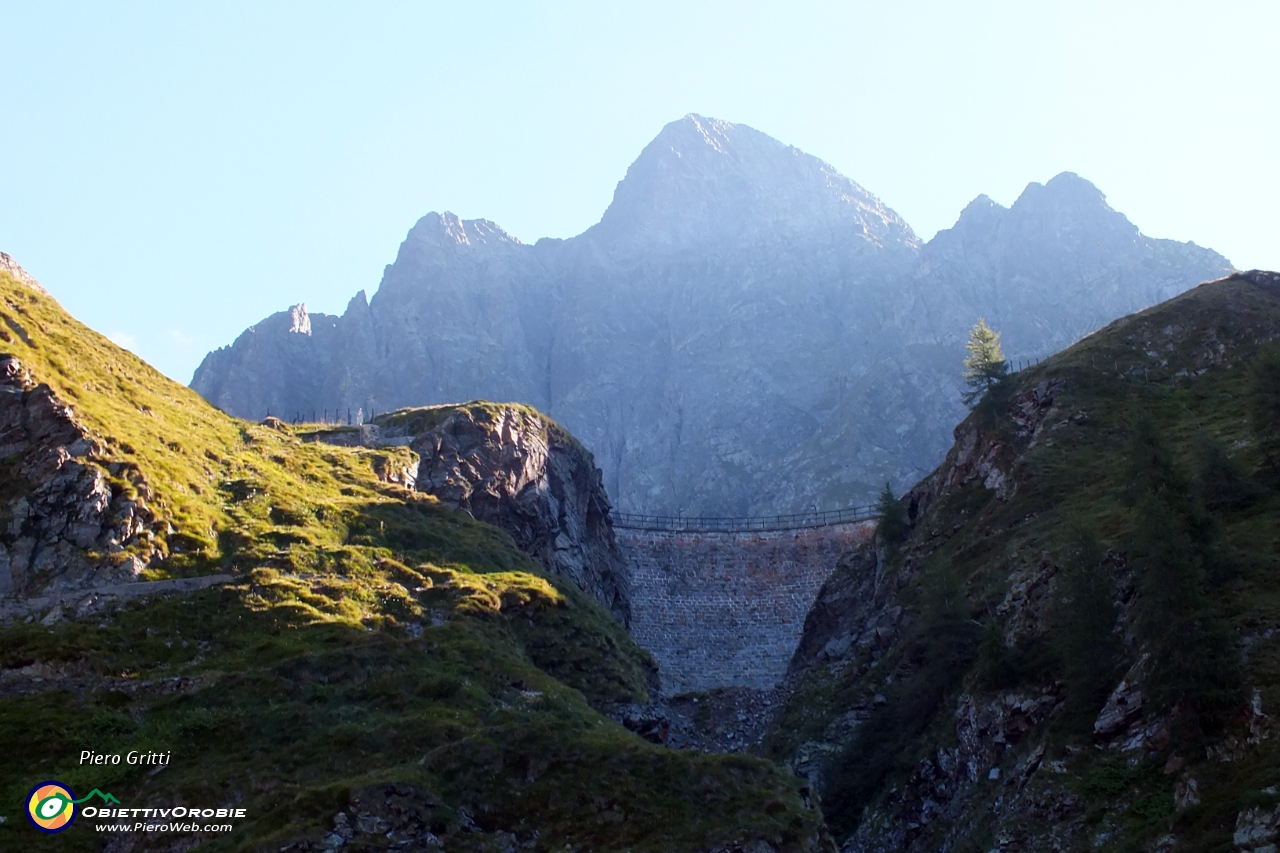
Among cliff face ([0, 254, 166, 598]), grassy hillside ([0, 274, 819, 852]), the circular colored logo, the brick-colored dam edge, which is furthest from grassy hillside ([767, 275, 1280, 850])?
cliff face ([0, 254, 166, 598])

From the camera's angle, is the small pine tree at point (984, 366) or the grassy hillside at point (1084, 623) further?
the small pine tree at point (984, 366)

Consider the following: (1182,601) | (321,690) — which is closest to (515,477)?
(321,690)

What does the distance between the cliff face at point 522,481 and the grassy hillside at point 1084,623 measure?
19751 mm

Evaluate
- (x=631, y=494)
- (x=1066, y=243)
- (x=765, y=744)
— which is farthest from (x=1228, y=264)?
(x=765, y=744)

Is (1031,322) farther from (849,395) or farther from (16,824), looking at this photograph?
(16,824)

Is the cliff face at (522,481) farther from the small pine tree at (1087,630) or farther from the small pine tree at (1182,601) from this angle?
the small pine tree at (1182,601)

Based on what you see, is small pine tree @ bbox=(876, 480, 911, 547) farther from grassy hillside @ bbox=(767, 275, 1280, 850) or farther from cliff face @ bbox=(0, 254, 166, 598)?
cliff face @ bbox=(0, 254, 166, 598)

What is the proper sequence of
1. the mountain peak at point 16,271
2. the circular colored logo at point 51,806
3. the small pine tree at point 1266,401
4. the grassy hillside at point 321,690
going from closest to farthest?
the circular colored logo at point 51,806 → the grassy hillside at point 321,690 → the small pine tree at point 1266,401 → the mountain peak at point 16,271

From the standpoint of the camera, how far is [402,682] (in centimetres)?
3731

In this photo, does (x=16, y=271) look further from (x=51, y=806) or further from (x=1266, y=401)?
(x=1266, y=401)

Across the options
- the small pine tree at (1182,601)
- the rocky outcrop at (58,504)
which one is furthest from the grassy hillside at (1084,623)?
the rocky outcrop at (58,504)

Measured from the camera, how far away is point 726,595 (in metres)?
90.9

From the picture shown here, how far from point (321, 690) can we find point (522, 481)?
4052 cm

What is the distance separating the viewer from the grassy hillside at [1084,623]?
30484 millimetres
